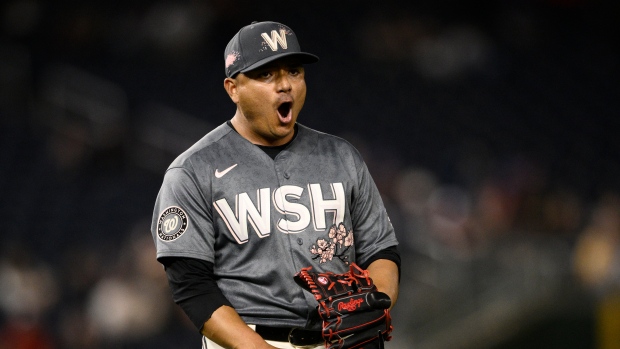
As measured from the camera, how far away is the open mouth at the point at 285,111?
277cm

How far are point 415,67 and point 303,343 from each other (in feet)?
26.0

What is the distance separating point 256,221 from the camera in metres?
2.71

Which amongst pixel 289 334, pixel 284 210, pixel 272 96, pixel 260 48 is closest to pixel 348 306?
pixel 289 334

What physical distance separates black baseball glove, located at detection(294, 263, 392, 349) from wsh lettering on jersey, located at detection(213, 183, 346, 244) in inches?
6.6

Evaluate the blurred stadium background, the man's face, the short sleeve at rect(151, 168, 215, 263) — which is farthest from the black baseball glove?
the blurred stadium background

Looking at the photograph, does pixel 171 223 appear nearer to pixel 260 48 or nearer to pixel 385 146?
pixel 260 48

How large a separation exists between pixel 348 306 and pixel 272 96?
2.17 feet

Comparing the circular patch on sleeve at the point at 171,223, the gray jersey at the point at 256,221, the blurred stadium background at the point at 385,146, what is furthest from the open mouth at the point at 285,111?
the blurred stadium background at the point at 385,146

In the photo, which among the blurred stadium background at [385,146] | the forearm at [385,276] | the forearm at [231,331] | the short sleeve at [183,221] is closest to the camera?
the forearm at [231,331]

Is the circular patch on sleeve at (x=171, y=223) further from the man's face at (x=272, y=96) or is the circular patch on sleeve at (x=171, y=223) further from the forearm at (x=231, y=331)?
the man's face at (x=272, y=96)

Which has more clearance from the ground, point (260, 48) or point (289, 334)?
point (260, 48)

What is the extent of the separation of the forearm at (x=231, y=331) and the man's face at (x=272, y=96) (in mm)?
575

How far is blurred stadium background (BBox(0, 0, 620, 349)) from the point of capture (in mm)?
6770

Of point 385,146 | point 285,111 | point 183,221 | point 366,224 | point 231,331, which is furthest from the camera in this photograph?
point 385,146
